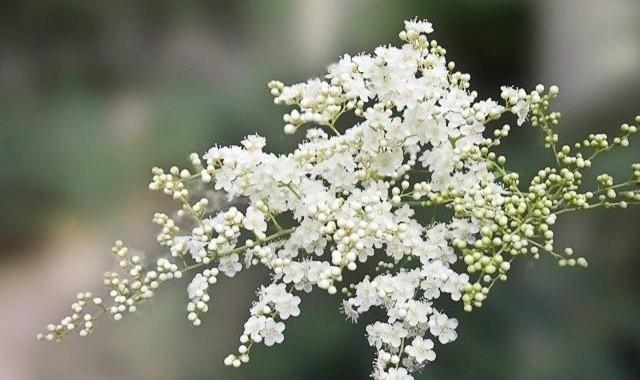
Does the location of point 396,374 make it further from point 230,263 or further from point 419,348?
point 230,263

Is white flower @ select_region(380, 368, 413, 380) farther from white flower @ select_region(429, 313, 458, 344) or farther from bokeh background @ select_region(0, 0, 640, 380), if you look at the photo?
bokeh background @ select_region(0, 0, 640, 380)

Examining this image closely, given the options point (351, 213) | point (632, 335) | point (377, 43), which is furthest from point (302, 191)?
point (632, 335)

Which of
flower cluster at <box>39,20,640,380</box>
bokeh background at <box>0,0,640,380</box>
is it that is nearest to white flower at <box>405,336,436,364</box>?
flower cluster at <box>39,20,640,380</box>

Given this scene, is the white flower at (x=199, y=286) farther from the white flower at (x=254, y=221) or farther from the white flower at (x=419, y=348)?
the white flower at (x=419, y=348)

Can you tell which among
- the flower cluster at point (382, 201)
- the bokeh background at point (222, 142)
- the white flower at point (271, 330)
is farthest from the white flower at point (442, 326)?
the bokeh background at point (222, 142)

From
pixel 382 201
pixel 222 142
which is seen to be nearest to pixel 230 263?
pixel 382 201

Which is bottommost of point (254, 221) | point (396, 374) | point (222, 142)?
point (396, 374)
